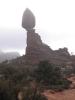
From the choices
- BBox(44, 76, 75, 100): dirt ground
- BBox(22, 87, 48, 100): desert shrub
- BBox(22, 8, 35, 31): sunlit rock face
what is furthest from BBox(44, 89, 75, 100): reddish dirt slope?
BBox(22, 8, 35, 31): sunlit rock face

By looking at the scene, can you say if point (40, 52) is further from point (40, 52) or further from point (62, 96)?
point (62, 96)

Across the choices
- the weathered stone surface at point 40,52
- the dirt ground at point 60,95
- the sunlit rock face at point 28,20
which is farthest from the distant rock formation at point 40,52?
the dirt ground at point 60,95

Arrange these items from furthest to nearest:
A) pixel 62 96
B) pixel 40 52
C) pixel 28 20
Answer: pixel 28 20 < pixel 40 52 < pixel 62 96

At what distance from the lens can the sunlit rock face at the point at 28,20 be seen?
234 feet

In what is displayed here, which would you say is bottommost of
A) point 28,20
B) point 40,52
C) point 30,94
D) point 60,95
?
point 30,94

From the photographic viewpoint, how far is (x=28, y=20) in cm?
7262

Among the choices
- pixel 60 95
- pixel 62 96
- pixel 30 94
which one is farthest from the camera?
pixel 60 95

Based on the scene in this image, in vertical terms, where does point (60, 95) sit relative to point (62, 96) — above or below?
above

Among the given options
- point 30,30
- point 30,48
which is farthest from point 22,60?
point 30,30

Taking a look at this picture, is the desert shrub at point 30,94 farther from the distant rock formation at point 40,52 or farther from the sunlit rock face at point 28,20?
the sunlit rock face at point 28,20

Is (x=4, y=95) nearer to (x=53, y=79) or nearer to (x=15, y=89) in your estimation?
(x=15, y=89)

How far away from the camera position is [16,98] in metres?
22.2

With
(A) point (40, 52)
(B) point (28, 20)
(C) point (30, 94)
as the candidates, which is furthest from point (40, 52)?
(C) point (30, 94)

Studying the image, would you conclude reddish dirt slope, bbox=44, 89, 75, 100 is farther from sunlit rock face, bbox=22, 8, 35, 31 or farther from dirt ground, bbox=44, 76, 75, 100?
sunlit rock face, bbox=22, 8, 35, 31
